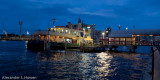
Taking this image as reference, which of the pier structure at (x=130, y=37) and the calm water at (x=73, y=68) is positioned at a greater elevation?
the pier structure at (x=130, y=37)

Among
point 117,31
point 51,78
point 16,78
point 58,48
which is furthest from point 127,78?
point 117,31

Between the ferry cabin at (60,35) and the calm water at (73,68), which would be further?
the ferry cabin at (60,35)

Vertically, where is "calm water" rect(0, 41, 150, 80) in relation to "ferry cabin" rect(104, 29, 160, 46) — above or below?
below

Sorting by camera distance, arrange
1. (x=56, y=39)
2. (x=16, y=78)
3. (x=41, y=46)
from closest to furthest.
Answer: (x=16, y=78) → (x=41, y=46) → (x=56, y=39)

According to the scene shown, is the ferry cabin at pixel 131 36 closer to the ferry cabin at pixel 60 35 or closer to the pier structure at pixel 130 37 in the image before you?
the pier structure at pixel 130 37

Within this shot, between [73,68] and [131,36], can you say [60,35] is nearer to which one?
[131,36]

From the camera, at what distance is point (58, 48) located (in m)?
50.2

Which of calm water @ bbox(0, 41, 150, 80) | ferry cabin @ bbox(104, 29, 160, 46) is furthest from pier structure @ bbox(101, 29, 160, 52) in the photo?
calm water @ bbox(0, 41, 150, 80)

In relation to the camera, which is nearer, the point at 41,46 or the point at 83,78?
the point at 83,78

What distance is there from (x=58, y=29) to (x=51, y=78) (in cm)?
4349

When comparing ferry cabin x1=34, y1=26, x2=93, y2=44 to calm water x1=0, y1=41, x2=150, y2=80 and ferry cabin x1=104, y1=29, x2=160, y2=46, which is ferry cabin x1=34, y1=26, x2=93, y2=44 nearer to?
ferry cabin x1=104, y1=29, x2=160, y2=46

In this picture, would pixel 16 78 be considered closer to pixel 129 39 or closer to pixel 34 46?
pixel 34 46

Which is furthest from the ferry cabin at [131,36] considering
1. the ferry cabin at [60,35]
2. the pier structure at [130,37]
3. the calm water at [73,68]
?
the calm water at [73,68]

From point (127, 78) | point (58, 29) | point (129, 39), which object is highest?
point (58, 29)
